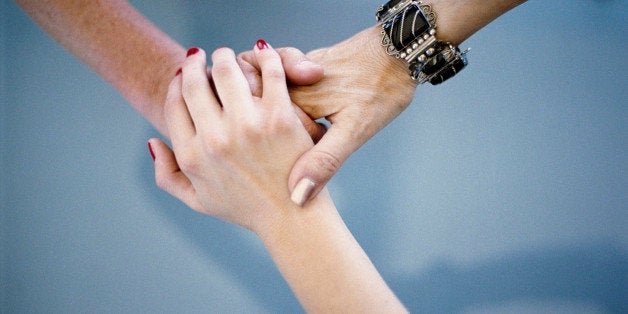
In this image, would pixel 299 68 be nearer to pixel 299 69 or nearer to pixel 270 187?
pixel 299 69

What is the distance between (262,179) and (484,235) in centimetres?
76

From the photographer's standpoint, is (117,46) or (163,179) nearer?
(163,179)

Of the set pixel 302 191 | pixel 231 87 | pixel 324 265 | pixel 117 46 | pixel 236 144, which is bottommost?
pixel 324 265

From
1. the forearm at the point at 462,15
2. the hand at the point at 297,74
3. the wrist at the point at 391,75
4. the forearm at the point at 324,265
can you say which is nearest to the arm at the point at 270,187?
the forearm at the point at 324,265

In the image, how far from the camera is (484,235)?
3.85 feet

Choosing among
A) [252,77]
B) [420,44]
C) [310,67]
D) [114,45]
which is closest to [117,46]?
[114,45]

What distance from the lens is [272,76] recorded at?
0.77 metres

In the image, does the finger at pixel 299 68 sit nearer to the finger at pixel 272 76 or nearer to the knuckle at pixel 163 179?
the finger at pixel 272 76

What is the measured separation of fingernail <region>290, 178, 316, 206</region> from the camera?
0.67m

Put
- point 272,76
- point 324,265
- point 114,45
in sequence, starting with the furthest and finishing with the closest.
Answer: point 114,45
point 272,76
point 324,265

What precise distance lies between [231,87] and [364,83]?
0.92ft

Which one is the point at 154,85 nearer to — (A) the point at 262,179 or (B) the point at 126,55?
(B) the point at 126,55

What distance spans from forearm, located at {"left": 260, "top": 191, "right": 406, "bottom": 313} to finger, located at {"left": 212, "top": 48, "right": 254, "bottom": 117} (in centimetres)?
19

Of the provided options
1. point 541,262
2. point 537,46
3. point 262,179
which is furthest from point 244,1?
point 541,262
